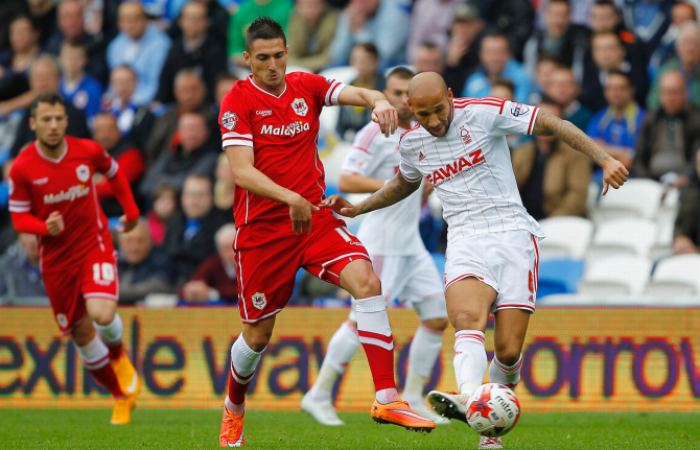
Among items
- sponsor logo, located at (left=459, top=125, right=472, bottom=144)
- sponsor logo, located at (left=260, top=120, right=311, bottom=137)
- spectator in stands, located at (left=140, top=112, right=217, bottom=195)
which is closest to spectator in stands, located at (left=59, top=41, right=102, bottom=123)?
spectator in stands, located at (left=140, top=112, right=217, bottom=195)

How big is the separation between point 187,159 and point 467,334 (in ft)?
29.5

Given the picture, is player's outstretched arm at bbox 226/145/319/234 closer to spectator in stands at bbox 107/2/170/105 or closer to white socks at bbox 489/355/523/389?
white socks at bbox 489/355/523/389

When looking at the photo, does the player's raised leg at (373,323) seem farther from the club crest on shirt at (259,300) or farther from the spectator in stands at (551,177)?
the spectator in stands at (551,177)

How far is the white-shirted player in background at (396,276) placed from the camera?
28.4 feet

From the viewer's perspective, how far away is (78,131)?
14.3 metres

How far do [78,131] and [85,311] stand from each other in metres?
6.02

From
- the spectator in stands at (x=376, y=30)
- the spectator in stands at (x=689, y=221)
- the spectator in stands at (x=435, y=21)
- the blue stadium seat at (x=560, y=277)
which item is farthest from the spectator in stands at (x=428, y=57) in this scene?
the spectator in stands at (x=689, y=221)

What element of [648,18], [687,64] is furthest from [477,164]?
[648,18]

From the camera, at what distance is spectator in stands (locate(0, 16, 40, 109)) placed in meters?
16.2

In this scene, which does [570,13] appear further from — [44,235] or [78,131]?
[44,235]

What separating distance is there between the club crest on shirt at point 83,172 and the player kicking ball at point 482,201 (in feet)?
12.2

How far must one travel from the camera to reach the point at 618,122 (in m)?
12.7

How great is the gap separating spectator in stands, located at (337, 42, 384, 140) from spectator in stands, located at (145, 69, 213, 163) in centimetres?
224

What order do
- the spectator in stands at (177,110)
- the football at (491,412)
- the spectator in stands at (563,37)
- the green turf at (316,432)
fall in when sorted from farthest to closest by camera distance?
the spectator in stands at (177,110), the spectator in stands at (563,37), the green turf at (316,432), the football at (491,412)
